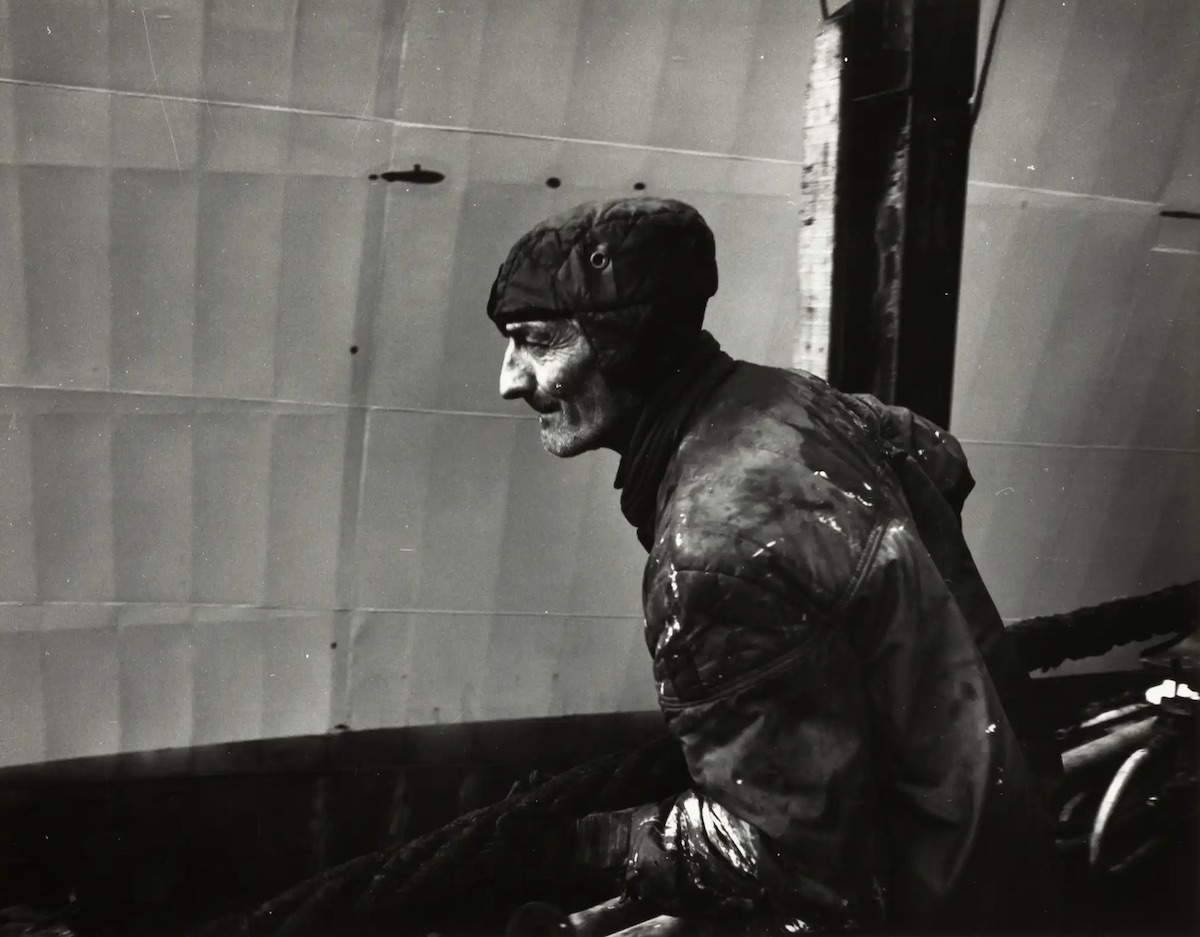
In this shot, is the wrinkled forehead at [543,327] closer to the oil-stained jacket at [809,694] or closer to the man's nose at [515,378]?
the man's nose at [515,378]

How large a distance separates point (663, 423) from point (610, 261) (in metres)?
0.26

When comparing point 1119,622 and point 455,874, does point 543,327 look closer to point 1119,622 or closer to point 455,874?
point 455,874

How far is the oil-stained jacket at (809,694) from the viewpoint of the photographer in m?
1.45

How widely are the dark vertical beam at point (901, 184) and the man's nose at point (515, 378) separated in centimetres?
111

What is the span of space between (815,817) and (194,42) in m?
2.09

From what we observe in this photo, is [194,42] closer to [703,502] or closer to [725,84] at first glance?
[725,84]

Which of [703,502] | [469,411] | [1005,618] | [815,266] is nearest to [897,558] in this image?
[703,502]

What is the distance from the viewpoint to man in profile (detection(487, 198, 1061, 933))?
1450 mm

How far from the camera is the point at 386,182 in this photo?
2.66 meters

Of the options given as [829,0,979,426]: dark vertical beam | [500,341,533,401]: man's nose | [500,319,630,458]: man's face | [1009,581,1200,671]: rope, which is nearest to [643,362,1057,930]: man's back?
[500,319,630,458]: man's face

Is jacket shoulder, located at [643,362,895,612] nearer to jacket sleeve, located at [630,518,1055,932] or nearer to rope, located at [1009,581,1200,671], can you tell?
jacket sleeve, located at [630,518,1055,932]

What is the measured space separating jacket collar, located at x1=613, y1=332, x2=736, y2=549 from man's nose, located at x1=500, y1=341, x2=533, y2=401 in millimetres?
197

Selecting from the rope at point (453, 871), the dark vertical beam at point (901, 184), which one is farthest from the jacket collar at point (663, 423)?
the dark vertical beam at point (901, 184)

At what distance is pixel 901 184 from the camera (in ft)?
8.62
